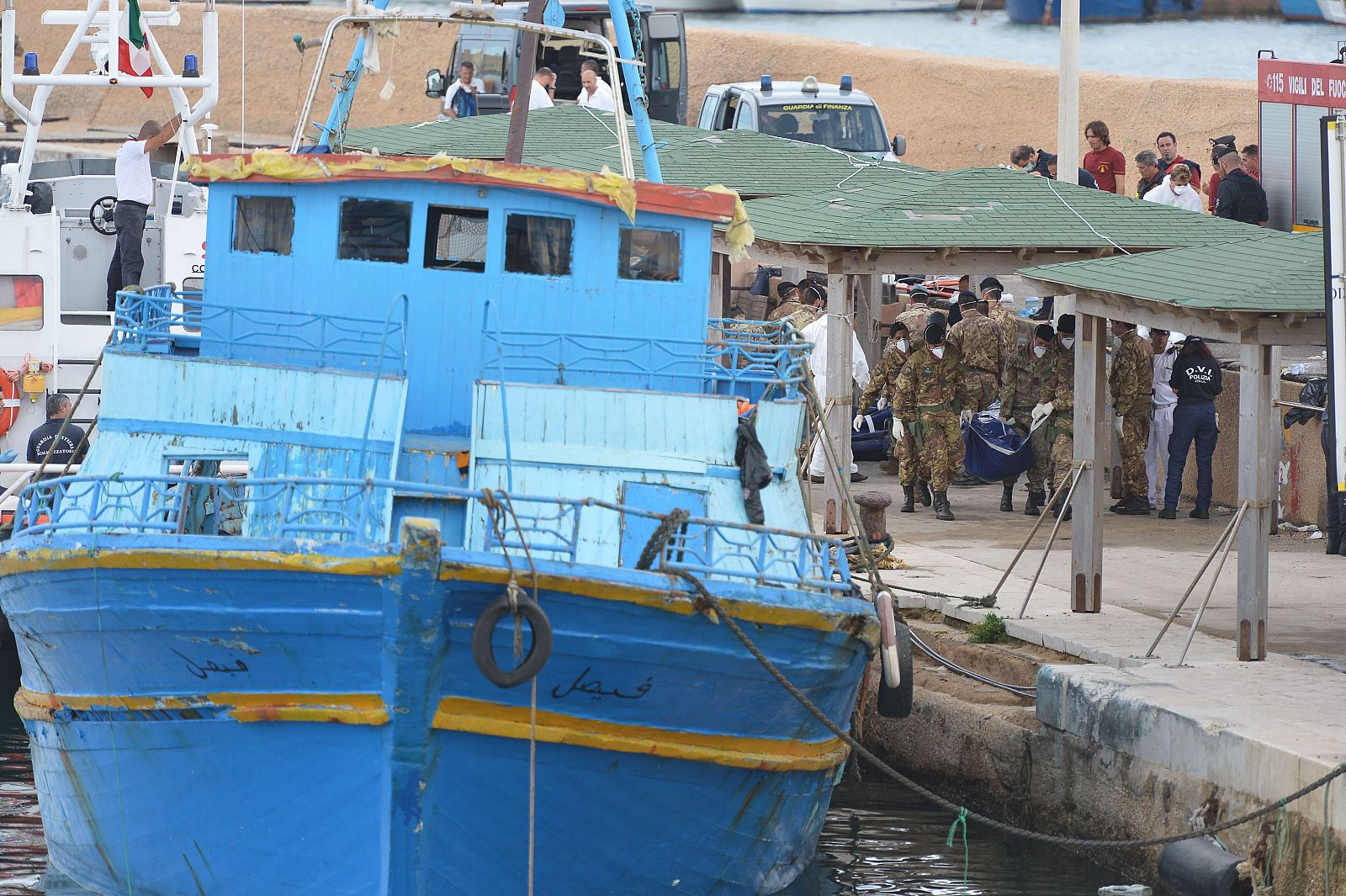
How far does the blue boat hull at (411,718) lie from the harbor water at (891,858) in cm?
151

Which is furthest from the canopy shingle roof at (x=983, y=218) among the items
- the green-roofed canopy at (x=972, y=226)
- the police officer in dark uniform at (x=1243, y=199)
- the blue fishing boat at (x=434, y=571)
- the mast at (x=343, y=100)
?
the mast at (x=343, y=100)

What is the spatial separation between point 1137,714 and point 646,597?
11.3 feet

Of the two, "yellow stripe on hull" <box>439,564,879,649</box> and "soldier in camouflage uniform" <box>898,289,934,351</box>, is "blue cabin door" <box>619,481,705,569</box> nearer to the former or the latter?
"yellow stripe on hull" <box>439,564,879,649</box>

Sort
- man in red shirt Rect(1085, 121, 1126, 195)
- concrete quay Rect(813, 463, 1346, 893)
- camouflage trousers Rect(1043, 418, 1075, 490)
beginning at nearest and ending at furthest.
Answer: concrete quay Rect(813, 463, 1346, 893) → camouflage trousers Rect(1043, 418, 1075, 490) → man in red shirt Rect(1085, 121, 1126, 195)

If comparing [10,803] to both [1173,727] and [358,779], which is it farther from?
[1173,727]

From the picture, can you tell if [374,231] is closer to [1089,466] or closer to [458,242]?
[458,242]

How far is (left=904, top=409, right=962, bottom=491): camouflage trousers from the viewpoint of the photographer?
60.1ft

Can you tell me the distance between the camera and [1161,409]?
61.5ft

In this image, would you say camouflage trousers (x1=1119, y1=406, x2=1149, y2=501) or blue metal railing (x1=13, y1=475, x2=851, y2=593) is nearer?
blue metal railing (x1=13, y1=475, x2=851, y2=593)

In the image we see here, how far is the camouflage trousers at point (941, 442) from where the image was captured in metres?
18.3

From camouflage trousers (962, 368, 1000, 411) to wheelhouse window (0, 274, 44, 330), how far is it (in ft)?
28.4

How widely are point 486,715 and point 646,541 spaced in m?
1.33

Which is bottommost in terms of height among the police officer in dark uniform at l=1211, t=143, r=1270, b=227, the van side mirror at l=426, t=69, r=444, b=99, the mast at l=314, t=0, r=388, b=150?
the mast at l=314, t=0, r=388, b=150

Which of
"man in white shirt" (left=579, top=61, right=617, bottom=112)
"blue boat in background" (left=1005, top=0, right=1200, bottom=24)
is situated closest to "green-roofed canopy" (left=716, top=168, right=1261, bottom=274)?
"man in white shirt" (left=579, top=61, right=617, bottom=112)
